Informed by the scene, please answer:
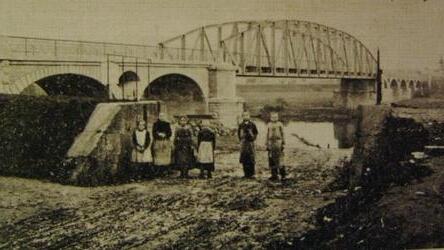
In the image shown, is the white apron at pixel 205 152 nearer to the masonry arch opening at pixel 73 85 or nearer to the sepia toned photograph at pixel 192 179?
the sepia toned photograph at pixel 192 179

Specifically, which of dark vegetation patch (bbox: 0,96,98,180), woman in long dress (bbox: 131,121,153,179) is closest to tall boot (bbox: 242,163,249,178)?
woman in long dress (bbox: 131,121,153,179)

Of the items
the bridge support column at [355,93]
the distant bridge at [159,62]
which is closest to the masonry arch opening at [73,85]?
the distant bridge at [159,62]

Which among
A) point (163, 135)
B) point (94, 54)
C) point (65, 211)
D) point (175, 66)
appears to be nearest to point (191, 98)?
point (175, 66)

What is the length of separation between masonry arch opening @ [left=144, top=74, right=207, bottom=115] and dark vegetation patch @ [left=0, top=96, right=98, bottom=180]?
13713mm

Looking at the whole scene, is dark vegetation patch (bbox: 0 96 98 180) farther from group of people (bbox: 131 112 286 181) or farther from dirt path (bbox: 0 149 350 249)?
group of people (bbox: 131 112 286 181)

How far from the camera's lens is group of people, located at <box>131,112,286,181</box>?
23.9 feet

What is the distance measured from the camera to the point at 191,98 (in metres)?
22.0

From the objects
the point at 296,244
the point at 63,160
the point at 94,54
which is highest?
the point at 94,54

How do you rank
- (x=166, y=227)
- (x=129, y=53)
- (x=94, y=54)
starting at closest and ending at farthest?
(x=166, y=227) → (x=94, y=54) → (x=129, y=53)

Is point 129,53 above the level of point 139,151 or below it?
above

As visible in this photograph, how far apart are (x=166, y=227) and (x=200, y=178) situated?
2.62m

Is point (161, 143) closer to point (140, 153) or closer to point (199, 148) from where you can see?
point (140, 153)

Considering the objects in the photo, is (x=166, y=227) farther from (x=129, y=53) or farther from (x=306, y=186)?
(x=129, y=53)

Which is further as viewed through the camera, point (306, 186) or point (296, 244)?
point (306, 186)
